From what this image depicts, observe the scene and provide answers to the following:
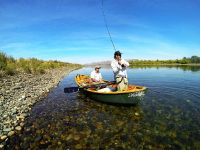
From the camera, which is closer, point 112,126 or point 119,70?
point 112,126

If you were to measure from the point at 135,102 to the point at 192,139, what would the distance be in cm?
442

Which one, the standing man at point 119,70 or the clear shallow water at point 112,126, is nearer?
the clear shallow water at point 112,126

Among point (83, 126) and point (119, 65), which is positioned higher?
point (119, 65)

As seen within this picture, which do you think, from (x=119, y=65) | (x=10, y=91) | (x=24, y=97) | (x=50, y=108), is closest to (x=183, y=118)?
(x=119, y=65)

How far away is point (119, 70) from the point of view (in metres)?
11.9

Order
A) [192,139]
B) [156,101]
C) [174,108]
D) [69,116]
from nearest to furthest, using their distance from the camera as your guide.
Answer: [192,139]
[69,116]
[174,108]
[156,101]

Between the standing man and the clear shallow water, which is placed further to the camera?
the standing man

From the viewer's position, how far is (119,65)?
38.3 ft

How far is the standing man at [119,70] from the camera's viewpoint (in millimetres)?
11359

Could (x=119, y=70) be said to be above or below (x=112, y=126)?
above

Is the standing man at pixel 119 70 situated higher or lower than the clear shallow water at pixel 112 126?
higher

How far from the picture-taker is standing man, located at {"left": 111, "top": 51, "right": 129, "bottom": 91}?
11.4 m

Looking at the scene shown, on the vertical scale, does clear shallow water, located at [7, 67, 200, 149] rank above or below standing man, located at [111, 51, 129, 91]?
below

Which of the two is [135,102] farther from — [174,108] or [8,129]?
[8,129]
